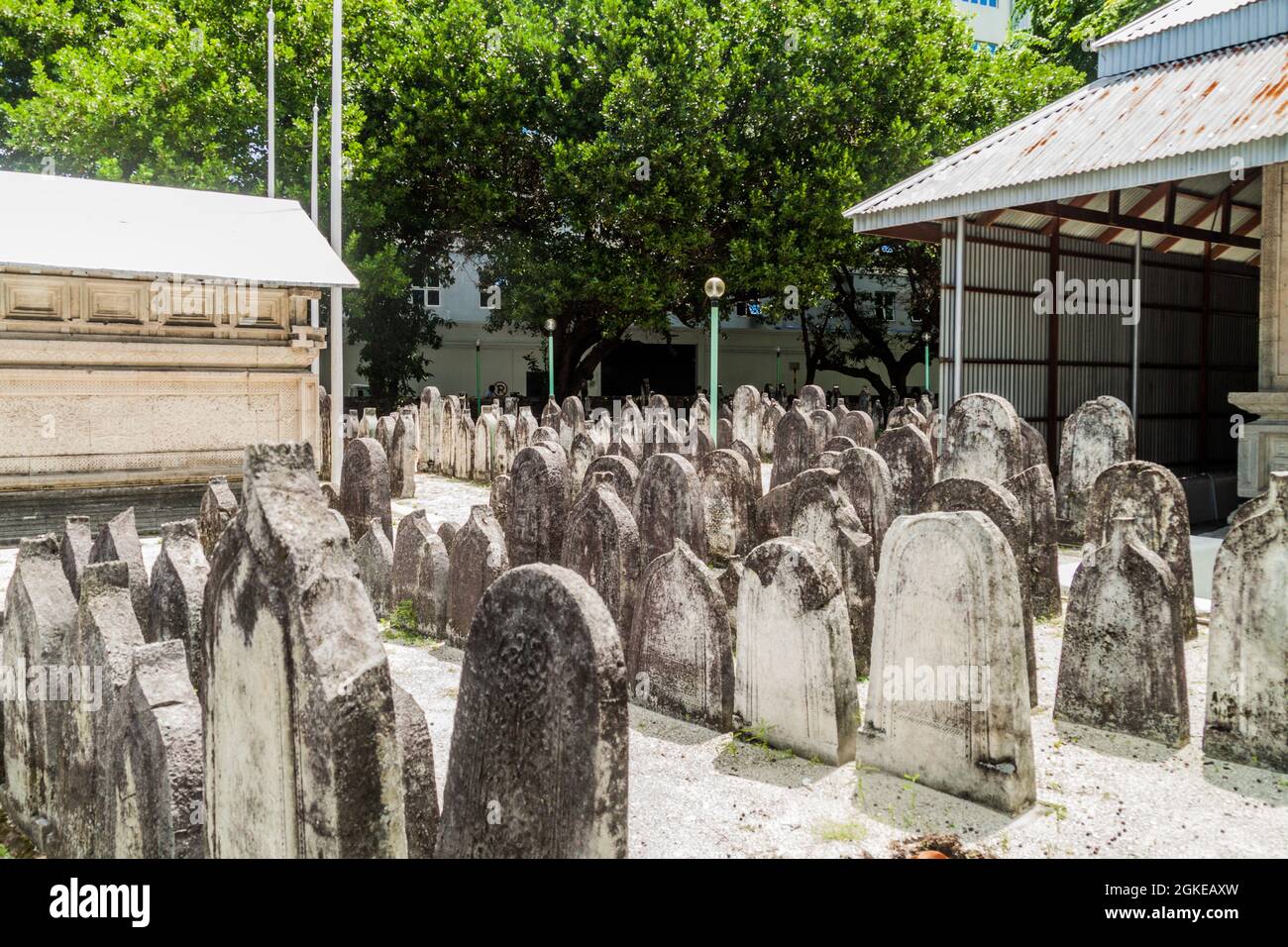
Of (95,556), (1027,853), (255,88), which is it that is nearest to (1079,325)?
(1027,853)

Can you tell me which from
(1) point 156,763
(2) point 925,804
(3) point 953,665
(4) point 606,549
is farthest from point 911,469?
(1) point 156,763

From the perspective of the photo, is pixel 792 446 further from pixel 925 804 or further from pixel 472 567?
pixel 925 804

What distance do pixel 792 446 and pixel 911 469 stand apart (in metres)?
2.87

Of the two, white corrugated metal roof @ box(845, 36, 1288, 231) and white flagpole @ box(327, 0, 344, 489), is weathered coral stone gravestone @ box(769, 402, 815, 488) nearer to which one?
white corrugated metal roof @ box(845, 36, 1288, 231)

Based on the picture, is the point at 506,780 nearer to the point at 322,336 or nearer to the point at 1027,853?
the point at 1027,853

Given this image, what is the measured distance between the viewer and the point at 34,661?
394cm

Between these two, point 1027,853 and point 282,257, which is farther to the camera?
point 282,257

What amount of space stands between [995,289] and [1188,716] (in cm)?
988

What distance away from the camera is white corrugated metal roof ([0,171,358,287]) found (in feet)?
29.5

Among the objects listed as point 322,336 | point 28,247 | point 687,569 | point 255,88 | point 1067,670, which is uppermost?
point 255,88

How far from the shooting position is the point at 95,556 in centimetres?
488

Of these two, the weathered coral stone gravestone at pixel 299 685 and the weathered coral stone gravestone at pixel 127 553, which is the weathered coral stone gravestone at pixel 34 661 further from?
the weathered coral stone gravestone at pixel 299 685

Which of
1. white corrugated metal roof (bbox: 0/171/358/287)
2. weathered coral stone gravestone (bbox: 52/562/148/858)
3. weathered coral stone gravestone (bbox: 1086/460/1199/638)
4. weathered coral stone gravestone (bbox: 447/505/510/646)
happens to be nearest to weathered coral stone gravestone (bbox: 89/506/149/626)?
weathered coral stone gravestone (bbox: 52/562/148/858)

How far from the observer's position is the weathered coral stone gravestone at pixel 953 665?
153 inches
